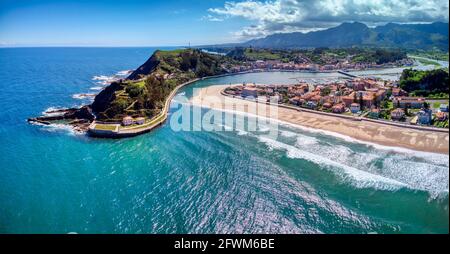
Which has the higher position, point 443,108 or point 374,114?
point 443,108

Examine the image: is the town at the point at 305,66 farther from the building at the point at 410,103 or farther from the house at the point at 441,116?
the house at the point at 441,116

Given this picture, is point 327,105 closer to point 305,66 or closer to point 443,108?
point 443,108

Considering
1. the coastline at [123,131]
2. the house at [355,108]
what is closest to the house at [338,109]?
the house at [355,108]

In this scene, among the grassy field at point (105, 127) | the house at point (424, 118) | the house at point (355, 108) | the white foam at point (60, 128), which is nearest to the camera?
the house at point (424, 118)

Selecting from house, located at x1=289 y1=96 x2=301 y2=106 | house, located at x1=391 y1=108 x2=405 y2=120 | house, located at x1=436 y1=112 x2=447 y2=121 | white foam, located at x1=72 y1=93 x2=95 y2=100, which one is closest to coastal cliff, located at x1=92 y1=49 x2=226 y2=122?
white foam, located at x1=72 y1=93 x2=95 y2=100

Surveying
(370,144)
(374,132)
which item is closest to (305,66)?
(374,132)

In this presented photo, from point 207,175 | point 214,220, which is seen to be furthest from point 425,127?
point 214,220
